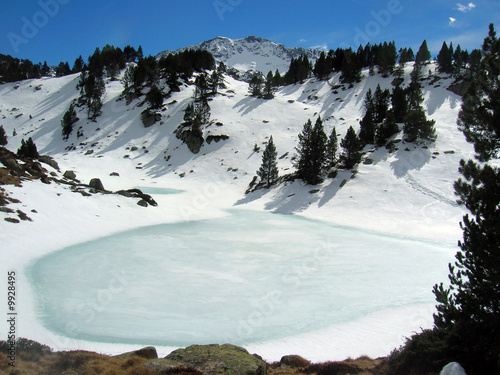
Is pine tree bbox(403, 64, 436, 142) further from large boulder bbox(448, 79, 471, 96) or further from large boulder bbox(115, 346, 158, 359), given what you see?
large boulder bbox(115, 346, 158, 359)

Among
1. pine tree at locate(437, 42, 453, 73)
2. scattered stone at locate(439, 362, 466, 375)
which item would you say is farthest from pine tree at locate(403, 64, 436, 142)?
pine tree at locate(437, 42, 453, 73)

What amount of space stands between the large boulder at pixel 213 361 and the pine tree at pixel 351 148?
4307 cm

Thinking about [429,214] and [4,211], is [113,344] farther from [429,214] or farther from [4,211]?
[429,214]

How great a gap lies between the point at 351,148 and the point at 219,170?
29.1m

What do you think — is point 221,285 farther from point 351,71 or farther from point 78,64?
point 78,64

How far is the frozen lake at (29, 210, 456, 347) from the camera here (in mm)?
10969

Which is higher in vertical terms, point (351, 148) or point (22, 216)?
point (351, 148)

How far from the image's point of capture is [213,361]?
248 inches

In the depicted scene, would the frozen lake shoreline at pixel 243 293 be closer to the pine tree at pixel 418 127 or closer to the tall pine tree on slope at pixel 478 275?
the tall pine tree on slope at pixel 478 275

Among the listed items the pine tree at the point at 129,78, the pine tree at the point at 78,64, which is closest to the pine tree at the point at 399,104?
the pine tree at the point at 129,78

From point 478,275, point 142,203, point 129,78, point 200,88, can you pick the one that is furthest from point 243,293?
point 129,78

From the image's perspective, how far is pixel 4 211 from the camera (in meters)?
20.4

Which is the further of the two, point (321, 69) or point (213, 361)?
point (321, 69)

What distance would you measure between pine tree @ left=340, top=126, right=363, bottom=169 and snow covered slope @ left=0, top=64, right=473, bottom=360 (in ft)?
5.70
